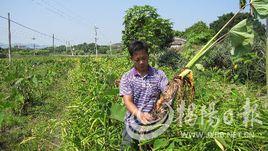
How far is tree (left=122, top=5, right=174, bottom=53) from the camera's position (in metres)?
14.7

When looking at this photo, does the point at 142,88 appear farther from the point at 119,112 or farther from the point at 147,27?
the point at 147,27

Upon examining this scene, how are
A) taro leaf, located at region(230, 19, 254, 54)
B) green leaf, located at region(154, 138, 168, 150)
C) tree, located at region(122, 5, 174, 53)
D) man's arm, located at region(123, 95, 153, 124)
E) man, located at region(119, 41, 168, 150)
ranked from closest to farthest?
1. green leaf, located at region(154, 138, 168, 150)
2. man's arm, located at region(123, 95, 153, 124)
3. man, located at region(119, 41, 168, 150)
4. taro leaf, located at region(230, 19, 254, 54)
5. tree, located at region(122, 5, 174, 53)

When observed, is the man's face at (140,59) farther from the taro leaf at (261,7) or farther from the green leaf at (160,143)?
the taro leaf at (261,7)

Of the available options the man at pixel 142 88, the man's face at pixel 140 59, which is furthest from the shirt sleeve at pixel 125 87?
the man's face at pixel 140 59

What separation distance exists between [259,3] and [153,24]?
11.0 m

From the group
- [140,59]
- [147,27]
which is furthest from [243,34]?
[147,27]

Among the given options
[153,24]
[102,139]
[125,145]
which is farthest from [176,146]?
[153,24]

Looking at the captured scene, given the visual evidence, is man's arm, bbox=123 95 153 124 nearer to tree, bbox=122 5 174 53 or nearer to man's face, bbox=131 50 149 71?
man's face, bbox=131 50 149 71

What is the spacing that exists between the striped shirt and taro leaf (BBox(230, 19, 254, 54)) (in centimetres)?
83

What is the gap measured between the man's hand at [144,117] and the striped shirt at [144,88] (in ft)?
0.48

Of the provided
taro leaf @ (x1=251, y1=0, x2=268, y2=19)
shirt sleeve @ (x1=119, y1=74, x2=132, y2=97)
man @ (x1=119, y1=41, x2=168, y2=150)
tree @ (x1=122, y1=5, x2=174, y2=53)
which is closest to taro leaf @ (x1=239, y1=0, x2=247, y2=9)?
taro leaf @ (x1=251, y1=0, x2=268, y2=19)

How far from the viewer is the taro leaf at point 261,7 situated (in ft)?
12.2

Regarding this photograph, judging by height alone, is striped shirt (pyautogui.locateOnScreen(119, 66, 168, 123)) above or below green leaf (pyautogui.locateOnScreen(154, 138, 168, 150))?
above

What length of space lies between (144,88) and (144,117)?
0.31 metres
